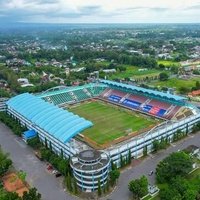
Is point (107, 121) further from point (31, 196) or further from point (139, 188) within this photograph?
point (31, 196)

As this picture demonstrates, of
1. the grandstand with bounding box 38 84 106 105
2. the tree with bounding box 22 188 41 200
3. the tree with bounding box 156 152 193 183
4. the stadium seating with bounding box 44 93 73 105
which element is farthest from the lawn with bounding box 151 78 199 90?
the tree with bounding box 22 188 41 200

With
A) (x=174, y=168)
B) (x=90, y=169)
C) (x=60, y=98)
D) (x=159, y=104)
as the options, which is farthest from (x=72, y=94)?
(x=174, y=168)

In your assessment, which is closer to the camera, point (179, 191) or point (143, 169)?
point (179, 191)

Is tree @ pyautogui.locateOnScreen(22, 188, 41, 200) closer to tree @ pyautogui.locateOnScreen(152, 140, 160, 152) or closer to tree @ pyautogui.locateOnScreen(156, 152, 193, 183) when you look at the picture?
tree @ pyautogui.locateOnScreen(156, 152, 193, 183)

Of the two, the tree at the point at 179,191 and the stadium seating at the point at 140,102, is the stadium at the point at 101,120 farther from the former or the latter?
the tree at the point at 179,191

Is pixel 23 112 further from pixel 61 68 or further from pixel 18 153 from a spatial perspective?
pixel 61 68
